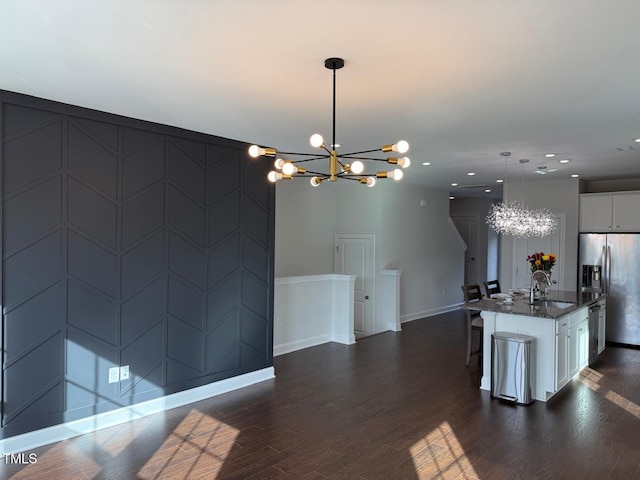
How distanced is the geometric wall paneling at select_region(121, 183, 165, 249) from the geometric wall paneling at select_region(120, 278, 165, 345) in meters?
0.47

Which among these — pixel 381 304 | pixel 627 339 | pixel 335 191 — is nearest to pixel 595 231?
pixel 627 339

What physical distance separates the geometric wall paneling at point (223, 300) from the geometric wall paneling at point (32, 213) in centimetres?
161

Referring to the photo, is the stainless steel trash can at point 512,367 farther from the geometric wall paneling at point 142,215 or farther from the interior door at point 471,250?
the interior door at point 471,250

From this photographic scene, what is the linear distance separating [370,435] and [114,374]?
226 centimetres

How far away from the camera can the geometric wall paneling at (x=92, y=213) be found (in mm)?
3625

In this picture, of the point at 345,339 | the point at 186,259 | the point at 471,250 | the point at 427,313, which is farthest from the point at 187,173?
the point at 471,250

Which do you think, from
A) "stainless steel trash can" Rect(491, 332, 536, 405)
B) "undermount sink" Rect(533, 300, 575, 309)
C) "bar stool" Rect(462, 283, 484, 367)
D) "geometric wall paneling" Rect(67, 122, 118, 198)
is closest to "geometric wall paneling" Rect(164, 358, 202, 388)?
"geometric wall paneling" Rect(67, 122, 118, 198)

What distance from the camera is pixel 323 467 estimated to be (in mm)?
3125

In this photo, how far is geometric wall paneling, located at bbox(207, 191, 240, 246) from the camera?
456cm

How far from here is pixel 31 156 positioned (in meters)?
3.40

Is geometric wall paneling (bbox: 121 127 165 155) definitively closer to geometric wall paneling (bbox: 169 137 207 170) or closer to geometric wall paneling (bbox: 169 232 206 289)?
geometric wall paneling (bbox: 169 137 207 170)

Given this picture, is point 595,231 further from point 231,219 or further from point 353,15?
point 353,15

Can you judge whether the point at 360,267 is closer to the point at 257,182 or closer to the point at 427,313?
the point at 427,313

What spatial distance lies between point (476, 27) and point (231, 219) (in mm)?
3154
